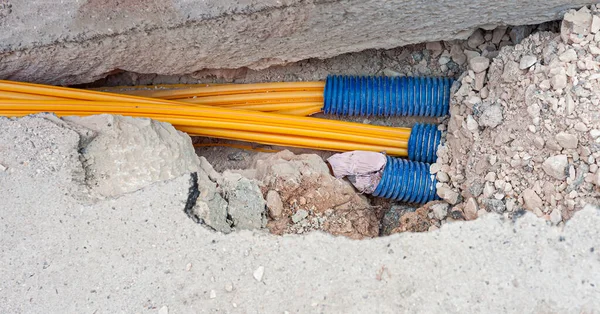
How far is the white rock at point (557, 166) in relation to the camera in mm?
1902

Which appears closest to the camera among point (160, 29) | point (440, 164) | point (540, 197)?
point (540, 197)

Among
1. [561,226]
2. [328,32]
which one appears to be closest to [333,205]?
[328,32]

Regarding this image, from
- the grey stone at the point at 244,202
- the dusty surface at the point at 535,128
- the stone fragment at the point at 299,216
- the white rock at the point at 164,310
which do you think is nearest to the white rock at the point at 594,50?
the dusty surface at the point at 535,128

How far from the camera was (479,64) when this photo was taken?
2.21m

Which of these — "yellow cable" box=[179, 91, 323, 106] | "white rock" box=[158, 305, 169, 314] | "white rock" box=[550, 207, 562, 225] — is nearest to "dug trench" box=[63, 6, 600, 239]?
"white rock" box=[550, 207, 562, 225]

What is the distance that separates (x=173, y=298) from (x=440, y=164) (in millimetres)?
1103

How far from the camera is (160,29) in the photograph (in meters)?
2.10

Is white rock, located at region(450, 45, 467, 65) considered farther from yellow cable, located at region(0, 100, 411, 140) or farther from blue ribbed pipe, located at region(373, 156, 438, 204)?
blue ribbed pipe, located at region(373, 156, 438, 204)

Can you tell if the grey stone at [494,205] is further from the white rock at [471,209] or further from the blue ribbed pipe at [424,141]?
the blue ribbed pipe at [424,141]

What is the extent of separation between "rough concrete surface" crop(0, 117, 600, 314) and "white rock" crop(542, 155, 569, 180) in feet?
0.45

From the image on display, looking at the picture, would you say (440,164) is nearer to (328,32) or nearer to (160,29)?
(328,32)

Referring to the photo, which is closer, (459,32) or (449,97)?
(459,32)

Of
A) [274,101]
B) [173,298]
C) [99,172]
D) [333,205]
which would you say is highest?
[274,101]

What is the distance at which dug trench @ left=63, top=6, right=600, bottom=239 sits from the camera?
192cm
